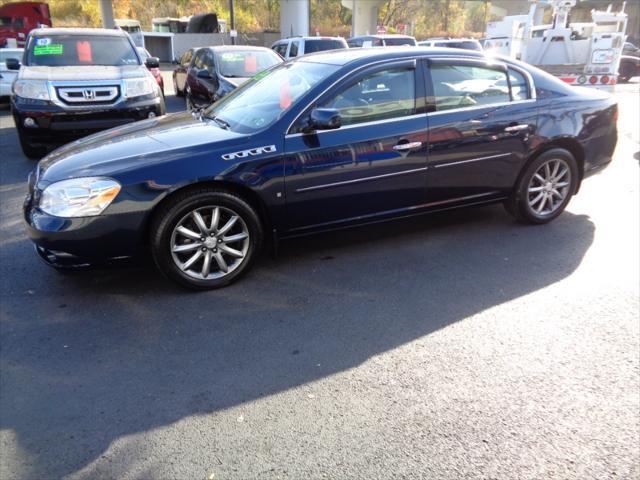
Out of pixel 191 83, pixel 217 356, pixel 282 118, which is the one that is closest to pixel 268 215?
pixel 282 118

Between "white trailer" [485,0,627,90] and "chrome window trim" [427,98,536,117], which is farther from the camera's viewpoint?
"white trailer" [485,0,627,90]

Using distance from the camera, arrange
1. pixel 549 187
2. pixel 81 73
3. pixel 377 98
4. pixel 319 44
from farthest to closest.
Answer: pixel 319 44 < pixel 81 73 < pixel 549 187 < pixel 377 98

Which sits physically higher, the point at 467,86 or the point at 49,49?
the point at 49,49

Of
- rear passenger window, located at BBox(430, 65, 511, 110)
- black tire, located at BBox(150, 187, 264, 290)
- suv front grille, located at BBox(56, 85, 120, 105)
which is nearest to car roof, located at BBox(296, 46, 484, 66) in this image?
rear passenger window, located at BBox(430, 65, 511, 110)

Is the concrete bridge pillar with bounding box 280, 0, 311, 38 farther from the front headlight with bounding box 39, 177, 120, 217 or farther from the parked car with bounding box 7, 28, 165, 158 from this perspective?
the front headlight with bounding box 39, 177, 120, 217

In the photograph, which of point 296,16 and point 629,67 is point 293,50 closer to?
point 629,67

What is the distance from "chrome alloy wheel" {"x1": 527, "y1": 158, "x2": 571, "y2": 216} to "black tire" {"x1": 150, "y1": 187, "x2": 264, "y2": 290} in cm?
270

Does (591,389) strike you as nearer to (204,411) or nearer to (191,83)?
(204,411)

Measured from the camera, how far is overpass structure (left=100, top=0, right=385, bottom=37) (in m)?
30.2

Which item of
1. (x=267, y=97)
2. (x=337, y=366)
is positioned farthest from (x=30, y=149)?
(x=337, y=366)

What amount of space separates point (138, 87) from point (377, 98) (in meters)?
4.61

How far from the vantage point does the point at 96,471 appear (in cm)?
228

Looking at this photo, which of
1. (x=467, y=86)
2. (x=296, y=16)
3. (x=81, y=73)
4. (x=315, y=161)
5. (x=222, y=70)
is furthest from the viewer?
(x=296, y=16)

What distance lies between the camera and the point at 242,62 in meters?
10.1
